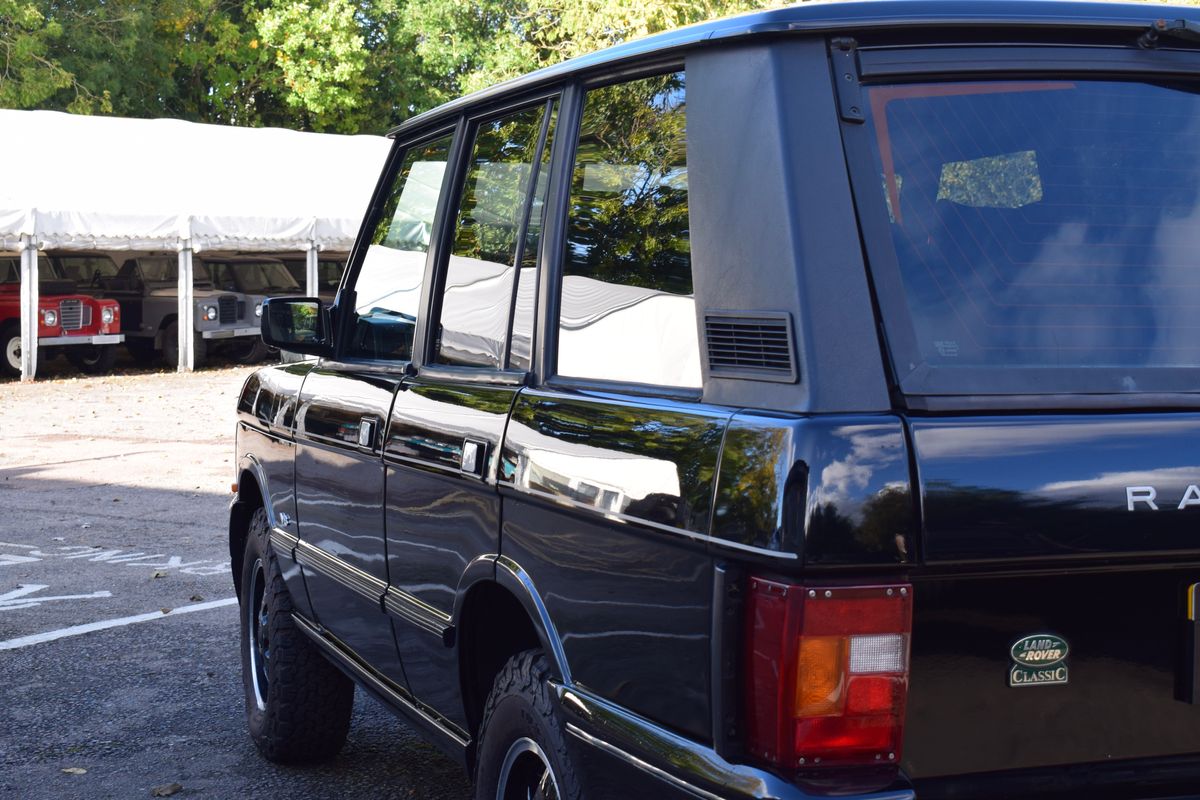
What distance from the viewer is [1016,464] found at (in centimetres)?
238

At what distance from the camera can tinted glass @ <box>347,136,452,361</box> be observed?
4.31 metres

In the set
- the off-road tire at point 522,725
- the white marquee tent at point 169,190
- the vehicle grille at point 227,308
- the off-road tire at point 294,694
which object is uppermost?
the white marquee tent at point 169,190

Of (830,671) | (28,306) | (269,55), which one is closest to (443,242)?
(830,671)

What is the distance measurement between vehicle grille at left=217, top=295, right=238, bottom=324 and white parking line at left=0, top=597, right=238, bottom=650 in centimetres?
1962

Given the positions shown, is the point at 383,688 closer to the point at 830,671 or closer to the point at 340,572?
the point at 340,572

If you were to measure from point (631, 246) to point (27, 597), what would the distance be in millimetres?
6460

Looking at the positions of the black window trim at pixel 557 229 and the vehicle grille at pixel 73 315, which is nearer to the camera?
the black window trim at pixel 557 229

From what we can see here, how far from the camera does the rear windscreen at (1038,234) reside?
253cm

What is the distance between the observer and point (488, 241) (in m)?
3.80

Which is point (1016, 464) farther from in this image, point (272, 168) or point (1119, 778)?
point (272, 168)

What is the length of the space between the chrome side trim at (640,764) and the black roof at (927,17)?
127 cm

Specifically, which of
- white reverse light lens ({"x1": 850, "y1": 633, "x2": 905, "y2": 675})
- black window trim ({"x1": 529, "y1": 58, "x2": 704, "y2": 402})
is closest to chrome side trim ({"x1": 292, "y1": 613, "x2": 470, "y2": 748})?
black window trim ({"x1": 529, "y1": 58, "x2": 704, "y2": 402})

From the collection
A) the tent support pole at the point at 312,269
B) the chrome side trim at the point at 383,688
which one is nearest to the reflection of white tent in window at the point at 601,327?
the chrome side trim at the point at 383,688

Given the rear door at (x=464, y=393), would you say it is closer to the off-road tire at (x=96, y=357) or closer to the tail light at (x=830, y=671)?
the tail light at (x=830, y=671)
